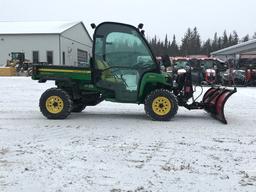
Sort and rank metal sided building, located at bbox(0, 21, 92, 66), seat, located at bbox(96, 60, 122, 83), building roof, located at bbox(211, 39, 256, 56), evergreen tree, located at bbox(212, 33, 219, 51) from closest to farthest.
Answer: seat, located at bbox(96, 60, 122, 83) < building roof, located at bbox(211, 39, 256, 56) < metal sided building, located at bbox(0, 21, 92, 66) < evergreen tree, located at bbox(212, 33, 219, 51)

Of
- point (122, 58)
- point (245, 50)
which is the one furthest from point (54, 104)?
point (245, 50)

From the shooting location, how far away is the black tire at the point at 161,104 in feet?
32.8

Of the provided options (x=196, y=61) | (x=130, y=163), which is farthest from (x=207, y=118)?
(x=196, y=61)

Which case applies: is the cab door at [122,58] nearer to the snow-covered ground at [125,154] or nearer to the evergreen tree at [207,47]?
the snow-covered ground at [125,154]

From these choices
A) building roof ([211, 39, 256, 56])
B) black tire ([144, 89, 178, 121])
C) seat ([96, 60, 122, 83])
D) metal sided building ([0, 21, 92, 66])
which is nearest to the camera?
black tire ([144, 89, 178, 121])

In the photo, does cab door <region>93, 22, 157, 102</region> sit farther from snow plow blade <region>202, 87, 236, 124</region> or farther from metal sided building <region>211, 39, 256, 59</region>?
metal sided building <region>211, 39, 256, 59</region>

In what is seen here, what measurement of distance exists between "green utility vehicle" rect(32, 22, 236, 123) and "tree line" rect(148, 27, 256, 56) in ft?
236

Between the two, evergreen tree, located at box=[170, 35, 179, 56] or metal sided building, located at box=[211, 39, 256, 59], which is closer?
metal sided building, located at box=[211, 39, 256, 59]

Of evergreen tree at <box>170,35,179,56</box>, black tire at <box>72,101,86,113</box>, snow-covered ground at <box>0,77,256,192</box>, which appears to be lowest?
snow-covered ground at <box>0,77,256,192</box>

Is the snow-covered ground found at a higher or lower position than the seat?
lower

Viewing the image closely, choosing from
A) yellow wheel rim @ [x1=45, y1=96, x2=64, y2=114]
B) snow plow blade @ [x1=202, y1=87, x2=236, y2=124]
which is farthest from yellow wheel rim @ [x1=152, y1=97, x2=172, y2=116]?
yellow wheel rim @ [x1=45, y1=96, x2=64, y2=114]

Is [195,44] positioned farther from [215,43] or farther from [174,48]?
[215,43]

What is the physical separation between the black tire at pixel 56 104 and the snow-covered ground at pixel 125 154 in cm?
18

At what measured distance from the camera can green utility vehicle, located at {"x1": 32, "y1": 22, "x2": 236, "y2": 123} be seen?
1006 cm
